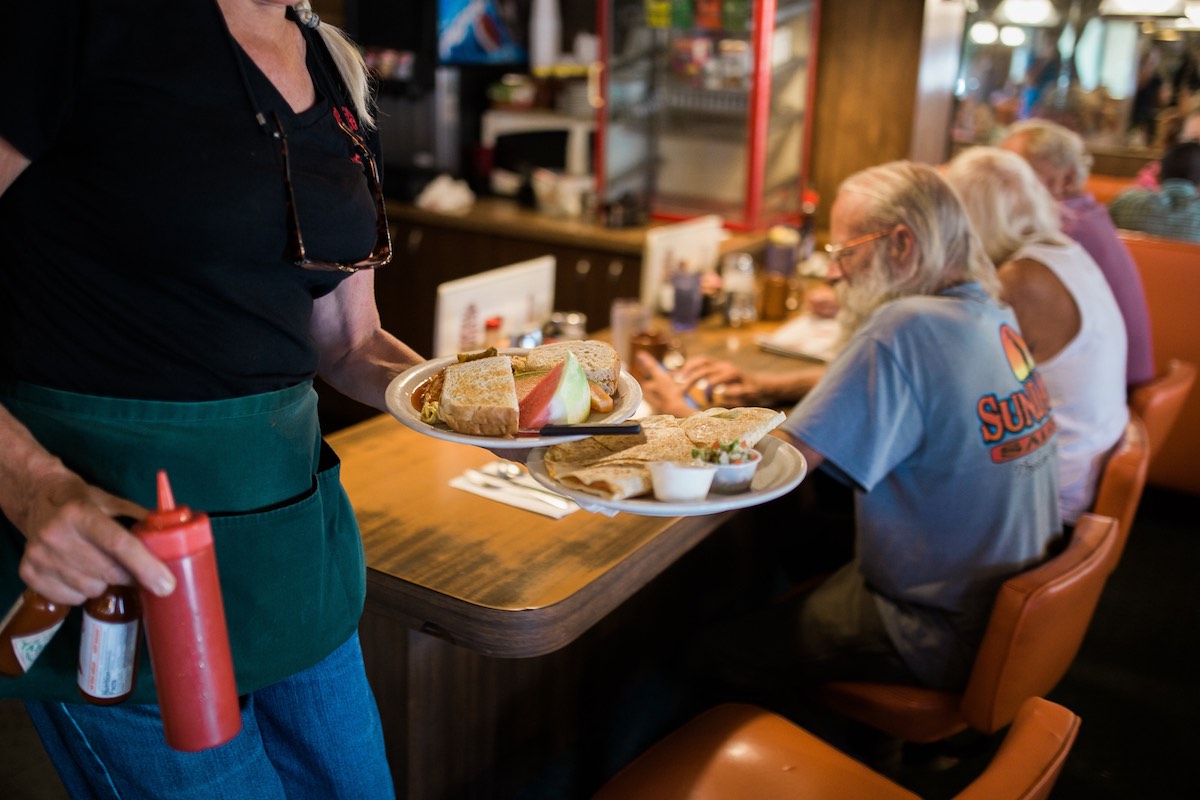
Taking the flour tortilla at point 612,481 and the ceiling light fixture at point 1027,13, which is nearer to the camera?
the flour tortilla at point 612,481

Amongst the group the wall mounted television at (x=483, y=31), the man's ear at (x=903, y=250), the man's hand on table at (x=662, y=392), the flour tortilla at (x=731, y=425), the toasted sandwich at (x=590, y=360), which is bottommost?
the man's hand on table at (x=662, y=392)

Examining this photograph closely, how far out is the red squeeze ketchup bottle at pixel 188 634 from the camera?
0.85 m

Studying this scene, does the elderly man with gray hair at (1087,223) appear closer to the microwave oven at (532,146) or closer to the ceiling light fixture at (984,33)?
the ceiling light fixture at (984,33)

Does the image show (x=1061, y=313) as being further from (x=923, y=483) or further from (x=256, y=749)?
(x=256, y=749)

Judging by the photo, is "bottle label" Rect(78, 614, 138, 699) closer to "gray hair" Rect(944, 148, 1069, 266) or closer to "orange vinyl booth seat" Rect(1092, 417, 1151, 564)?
"orange vinyl booth seat" Rect(1092, 417, 1151, 564)

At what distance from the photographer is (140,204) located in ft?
3.28

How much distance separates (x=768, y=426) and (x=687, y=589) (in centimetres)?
164

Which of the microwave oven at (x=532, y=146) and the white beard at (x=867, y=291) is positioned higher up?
the microwave oven at (x=532, y=146)

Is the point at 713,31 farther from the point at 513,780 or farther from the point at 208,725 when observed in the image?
the point at 208,725

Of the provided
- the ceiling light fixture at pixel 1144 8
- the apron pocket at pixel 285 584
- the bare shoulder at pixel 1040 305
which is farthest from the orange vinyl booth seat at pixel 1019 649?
the ceiling light fixture at pixel 1144 8

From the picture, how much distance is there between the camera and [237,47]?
105cm

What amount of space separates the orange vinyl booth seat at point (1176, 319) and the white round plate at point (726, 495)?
316 cm

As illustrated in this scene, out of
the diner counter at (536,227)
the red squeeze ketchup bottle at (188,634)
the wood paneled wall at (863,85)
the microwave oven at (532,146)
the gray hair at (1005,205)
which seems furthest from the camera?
the microwave oven at (532,146)

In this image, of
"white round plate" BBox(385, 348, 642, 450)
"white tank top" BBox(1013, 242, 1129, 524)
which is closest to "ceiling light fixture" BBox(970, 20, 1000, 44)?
"white tank top" BBox(1013, 242, 1129, 524)
